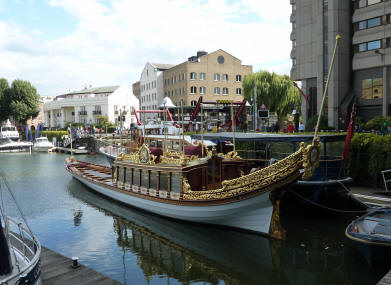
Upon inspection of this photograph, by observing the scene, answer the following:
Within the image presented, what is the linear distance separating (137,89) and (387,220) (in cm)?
9364

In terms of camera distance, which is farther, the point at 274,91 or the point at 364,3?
the point at 274,91

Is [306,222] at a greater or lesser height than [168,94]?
lesser

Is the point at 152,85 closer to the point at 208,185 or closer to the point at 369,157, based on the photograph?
the point at 369,157

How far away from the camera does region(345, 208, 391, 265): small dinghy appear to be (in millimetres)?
11016

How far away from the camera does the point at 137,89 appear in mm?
101312

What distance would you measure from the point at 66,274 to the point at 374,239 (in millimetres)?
9519

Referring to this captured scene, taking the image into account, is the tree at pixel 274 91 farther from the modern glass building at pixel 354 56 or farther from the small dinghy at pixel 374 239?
the small dinghy at pixel 374 239

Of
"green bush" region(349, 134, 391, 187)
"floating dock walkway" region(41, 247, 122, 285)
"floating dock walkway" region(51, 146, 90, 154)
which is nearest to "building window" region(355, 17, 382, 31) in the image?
"green bush" region(349, 134, 391, 187)

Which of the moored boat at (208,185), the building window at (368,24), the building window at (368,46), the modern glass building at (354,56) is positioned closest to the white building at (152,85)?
the modern glass building at (354,56)

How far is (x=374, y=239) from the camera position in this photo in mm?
11062

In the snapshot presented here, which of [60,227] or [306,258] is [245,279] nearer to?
[306,258]

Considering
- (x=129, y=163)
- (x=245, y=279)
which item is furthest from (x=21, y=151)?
(x=245, y=279)

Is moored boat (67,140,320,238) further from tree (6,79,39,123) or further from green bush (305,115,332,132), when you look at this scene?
tree (6,79,39,123)

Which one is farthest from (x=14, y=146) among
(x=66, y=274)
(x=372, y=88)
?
(x=66, y=274)
